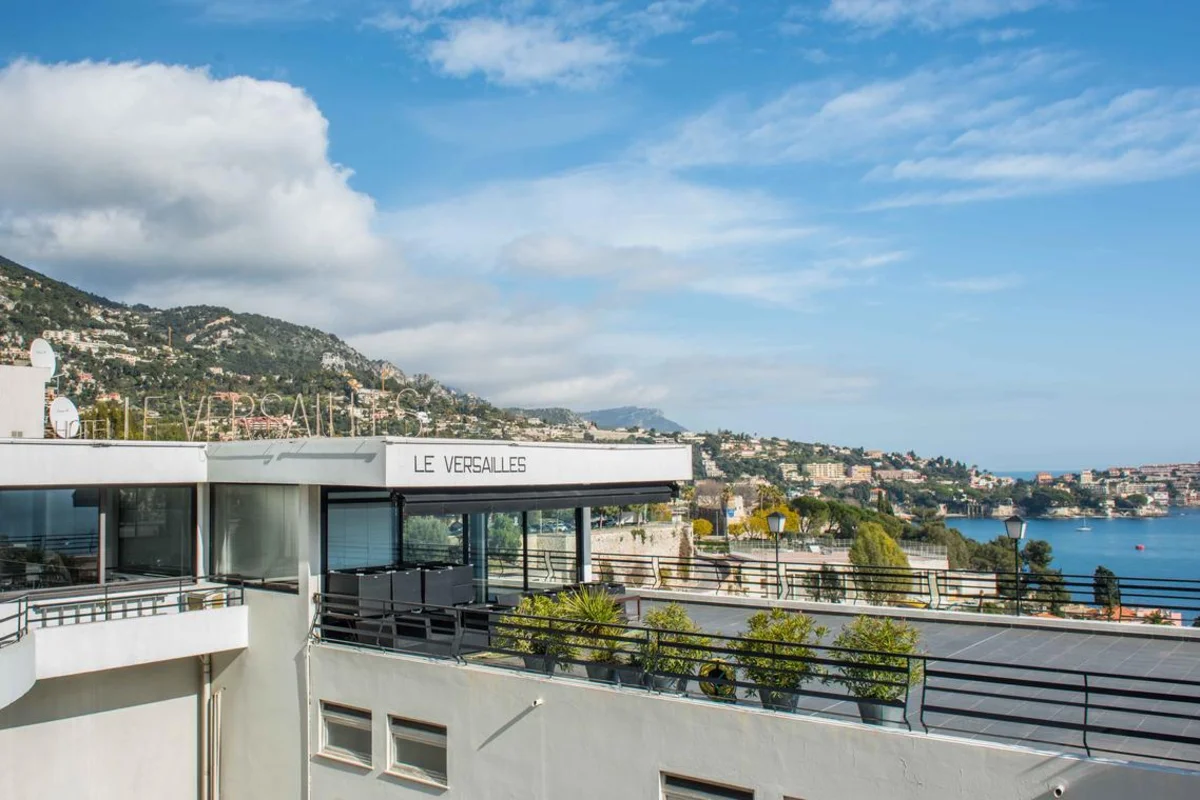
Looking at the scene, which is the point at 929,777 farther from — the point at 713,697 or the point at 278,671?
the point at 278,671

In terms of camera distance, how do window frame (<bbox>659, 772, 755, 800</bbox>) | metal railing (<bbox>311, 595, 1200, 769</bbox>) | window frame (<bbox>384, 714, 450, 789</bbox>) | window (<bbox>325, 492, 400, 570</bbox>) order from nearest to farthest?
metal railing (<bbox>311, 595, 1200, 769</bbox>) → window frame (<bbox>659, 772, 755, 800</bbox>) → window frame (<bbox>384, 714, 450, 789</bbox>) → window (<bbox>325, 492, 400, 570</bbox>)

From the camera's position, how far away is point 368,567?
1334 centimetres

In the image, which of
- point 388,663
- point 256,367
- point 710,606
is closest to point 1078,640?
point 710,606

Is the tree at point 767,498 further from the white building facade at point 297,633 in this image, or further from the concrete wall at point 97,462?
the concrete wall at point 97,462

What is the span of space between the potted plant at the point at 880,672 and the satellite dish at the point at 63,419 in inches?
555

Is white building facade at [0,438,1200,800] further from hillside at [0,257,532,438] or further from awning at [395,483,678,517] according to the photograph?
hillside at [0,257,532,438]

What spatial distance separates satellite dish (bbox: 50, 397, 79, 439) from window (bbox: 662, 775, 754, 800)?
1301 centimetres

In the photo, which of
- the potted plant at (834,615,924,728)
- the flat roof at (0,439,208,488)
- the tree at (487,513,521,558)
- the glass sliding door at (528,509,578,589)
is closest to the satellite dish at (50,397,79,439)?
the flat roof at (0,439,208,488)

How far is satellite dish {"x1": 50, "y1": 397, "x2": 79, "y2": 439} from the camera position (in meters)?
16.4

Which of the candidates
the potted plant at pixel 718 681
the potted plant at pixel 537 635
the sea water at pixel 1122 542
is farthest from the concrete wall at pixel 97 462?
the sea water at pixel 1122 542

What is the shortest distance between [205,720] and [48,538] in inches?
135

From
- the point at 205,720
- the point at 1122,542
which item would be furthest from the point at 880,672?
the point at 1122,542

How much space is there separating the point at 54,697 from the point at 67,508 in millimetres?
2727

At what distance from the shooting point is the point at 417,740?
36.1ft
